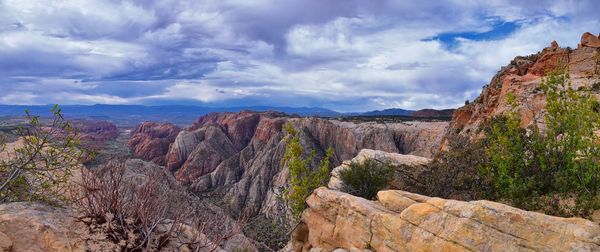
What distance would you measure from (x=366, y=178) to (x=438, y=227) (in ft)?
22.8

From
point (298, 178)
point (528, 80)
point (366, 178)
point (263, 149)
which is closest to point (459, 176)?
point (366, 178)

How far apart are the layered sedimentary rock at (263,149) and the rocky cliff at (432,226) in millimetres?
65310

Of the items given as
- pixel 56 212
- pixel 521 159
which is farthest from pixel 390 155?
pixel 56 212

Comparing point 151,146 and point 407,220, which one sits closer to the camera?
point 407,220

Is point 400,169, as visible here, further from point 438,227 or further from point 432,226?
point 438,227

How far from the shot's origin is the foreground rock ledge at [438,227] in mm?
8547

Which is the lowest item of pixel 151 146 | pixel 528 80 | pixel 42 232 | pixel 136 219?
pixel 151 146

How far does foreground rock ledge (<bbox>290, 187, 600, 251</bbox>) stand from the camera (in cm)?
855

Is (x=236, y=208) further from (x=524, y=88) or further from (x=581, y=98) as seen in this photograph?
(x=581, y=98)

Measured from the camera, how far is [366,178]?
664 inches

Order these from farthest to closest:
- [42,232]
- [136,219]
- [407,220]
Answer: [407,220]
[136,219]
[42,232]

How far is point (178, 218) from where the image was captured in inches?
340

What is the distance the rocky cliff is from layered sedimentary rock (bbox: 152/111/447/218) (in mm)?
65310

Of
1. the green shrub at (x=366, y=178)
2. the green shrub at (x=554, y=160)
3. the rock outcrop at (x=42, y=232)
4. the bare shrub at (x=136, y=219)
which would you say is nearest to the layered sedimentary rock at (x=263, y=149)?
the green shrub at (x=366, y=178)
